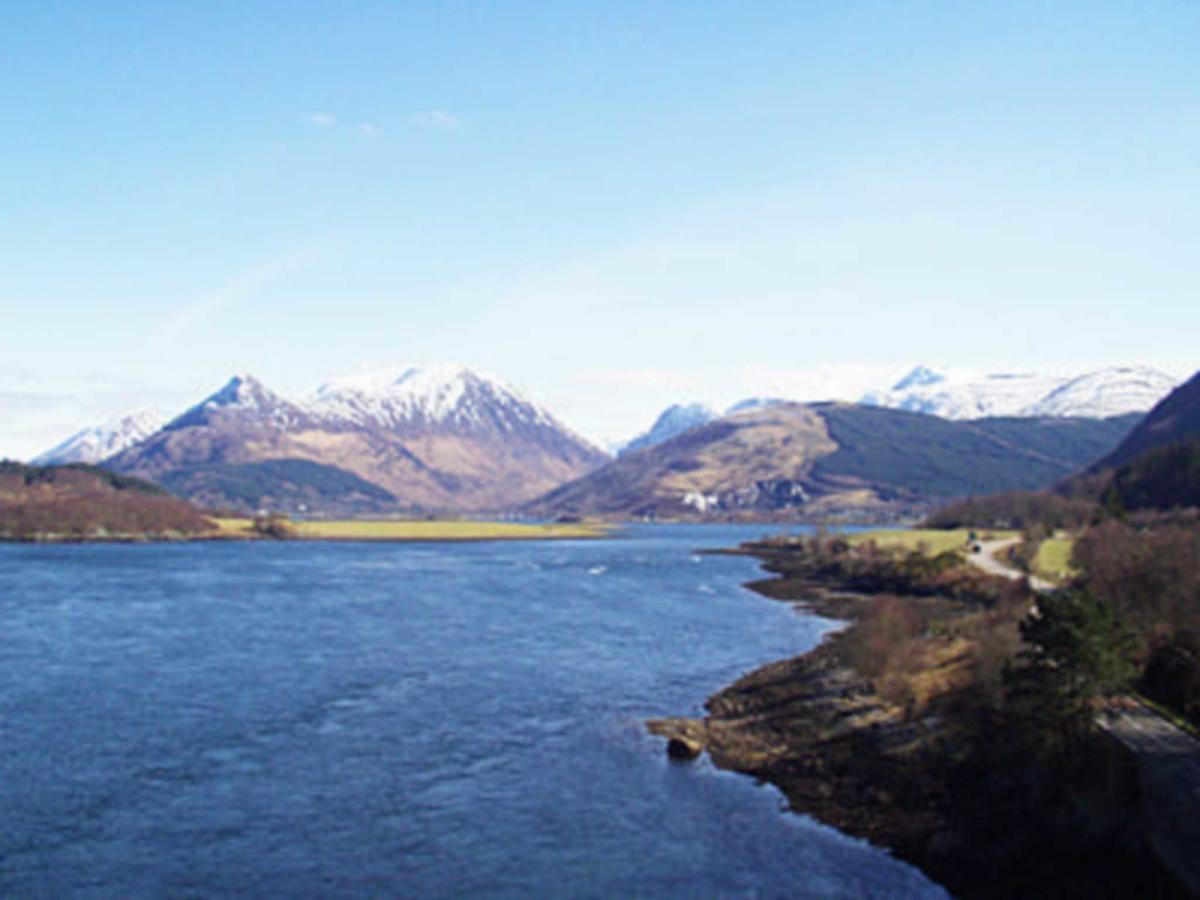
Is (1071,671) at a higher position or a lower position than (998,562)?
higher

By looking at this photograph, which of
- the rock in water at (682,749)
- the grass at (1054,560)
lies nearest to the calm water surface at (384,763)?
the rock in water at (682,749)

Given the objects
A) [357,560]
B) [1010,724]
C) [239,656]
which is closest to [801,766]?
[1010,724]

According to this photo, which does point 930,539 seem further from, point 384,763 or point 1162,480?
→ point 384,763

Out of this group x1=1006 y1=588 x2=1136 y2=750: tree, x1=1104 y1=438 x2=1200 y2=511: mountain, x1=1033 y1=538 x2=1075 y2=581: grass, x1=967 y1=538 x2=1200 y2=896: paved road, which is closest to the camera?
x1=967 y1=538 x2=1200 y2=896: paved road

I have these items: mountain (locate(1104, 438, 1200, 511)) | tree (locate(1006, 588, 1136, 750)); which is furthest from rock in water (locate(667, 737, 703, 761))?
mountain (locate(1104, 438, 1200, 511))

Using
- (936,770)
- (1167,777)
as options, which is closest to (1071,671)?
(1167,777)

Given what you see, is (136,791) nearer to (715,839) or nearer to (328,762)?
(328,762)

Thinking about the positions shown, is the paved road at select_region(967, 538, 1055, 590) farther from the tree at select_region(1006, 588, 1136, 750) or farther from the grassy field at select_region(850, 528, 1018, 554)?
the tree at select_region(1006, 588, 1136, 750)
